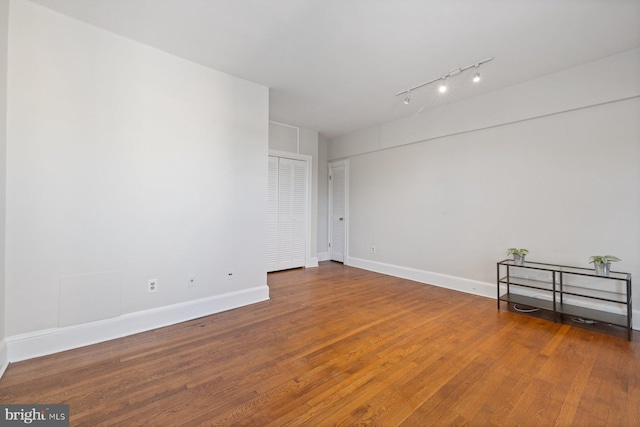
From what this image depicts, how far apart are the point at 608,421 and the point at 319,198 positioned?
507 cm

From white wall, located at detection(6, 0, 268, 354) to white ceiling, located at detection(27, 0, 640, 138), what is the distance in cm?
29

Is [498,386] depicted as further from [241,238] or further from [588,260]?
[241,238]

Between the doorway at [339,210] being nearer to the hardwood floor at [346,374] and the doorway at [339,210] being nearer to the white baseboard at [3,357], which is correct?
the hardwood floor at [346,374]

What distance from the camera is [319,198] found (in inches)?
239

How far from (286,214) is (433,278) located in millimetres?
2828

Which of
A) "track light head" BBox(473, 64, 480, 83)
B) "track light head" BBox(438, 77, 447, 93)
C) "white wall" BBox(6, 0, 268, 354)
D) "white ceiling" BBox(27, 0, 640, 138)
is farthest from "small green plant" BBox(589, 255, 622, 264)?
"white wall" BBox(6, 0, 268, 354)

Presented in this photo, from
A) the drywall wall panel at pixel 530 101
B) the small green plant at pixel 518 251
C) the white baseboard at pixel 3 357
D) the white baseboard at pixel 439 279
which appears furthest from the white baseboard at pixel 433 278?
the white baseboard at pixel 3 357

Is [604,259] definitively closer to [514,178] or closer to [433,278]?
[514,178]

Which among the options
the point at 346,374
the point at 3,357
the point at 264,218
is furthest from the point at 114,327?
the point at 346,374

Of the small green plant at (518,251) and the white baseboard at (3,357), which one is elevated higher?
the small green plant at (518,251)

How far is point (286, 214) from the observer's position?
5.20 meters

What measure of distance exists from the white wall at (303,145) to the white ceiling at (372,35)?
1.52m

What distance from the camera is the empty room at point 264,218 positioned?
1.79 metres

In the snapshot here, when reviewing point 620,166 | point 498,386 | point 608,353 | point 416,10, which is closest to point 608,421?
point 498,386
